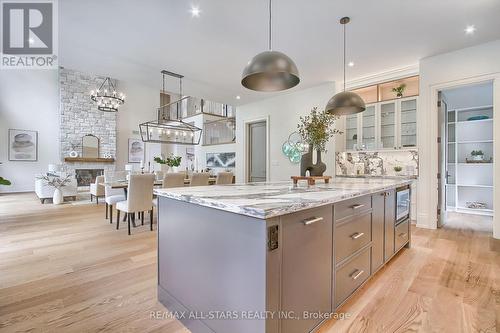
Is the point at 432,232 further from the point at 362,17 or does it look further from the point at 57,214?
the point at 57,214

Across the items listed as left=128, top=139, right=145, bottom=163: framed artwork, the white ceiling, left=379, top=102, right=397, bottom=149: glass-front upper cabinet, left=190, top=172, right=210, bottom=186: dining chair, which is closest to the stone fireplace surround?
left=128, top=139, right=145, bottom=163: framed artwork

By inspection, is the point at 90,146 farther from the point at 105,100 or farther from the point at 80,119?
the point at 105,100

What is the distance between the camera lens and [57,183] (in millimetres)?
6309

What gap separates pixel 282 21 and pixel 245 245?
289cm

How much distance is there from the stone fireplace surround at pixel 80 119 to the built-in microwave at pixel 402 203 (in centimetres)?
917

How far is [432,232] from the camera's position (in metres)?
3.85

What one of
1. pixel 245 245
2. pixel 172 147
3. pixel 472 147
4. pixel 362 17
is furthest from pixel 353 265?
pixel 172 147

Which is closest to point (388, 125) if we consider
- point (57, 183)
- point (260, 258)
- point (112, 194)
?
point (260, 258)

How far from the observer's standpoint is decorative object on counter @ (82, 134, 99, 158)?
9.27 metres

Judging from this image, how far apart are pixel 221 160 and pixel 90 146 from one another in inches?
205

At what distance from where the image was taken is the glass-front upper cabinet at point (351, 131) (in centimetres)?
510

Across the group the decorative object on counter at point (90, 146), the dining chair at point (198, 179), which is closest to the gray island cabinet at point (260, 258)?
the dining chair at point (198, 179)

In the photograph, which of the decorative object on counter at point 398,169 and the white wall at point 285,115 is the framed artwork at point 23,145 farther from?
the decorative object on counter at point 398,169

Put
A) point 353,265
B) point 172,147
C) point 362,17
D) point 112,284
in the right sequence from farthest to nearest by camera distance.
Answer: point 172,147 < point 362,17 < point 112,284 < point 353,265
